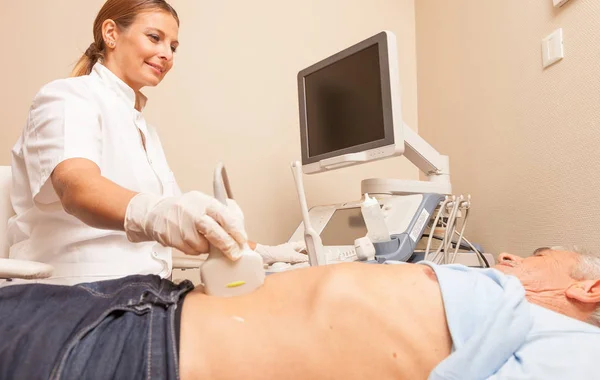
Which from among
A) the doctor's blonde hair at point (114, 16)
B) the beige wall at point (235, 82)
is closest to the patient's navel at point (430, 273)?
the doctor's blonde hair at point (114, 16)

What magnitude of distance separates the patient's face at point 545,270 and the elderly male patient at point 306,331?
189mm

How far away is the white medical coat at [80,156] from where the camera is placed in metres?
1.18

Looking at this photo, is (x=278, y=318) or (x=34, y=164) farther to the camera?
(x=34, y=164)

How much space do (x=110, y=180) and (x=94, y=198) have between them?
0.19 meters

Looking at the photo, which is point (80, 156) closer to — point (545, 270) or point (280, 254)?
point (280, 254)

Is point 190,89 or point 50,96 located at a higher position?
point 190,89

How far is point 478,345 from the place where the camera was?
0.83 m

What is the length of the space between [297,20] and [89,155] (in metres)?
1.59

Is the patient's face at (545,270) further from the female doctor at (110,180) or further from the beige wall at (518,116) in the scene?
the female doctor at (110,180)

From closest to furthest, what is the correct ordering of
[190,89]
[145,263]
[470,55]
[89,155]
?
[89,155] < [145,263] < [470,55] < [190,89]

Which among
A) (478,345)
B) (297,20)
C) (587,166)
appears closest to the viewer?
(478,345)

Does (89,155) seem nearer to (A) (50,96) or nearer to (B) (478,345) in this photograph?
(A) (50,96)

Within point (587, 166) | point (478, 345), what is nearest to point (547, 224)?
point (587, 166)

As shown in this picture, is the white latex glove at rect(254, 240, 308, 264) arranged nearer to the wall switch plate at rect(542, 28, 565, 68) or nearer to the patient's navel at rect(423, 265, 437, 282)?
the patient's navel at rect(423, 265, 437, 282)
